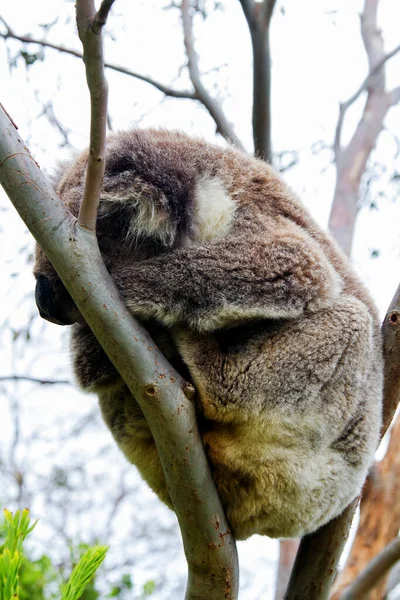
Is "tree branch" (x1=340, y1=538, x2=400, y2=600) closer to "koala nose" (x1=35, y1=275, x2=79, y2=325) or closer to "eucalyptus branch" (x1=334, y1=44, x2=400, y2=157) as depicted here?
"koala nose" (x1=35, y1=275, x2=79, y2=325)

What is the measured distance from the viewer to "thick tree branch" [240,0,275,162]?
15.2 feet

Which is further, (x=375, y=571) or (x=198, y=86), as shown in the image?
(x=198, y=86)

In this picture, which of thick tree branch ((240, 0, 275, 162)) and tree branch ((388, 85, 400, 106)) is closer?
thick tree branch ((240, 0, 275, 162))

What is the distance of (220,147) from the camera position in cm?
303

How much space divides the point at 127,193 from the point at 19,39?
361 centimetres

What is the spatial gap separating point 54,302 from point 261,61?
2908 millimetres

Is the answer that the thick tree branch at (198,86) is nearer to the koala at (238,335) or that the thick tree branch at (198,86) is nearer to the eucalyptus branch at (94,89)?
the koala at (238,335)

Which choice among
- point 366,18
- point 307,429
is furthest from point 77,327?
point 366,18

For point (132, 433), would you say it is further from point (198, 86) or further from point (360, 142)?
point (360, 142)

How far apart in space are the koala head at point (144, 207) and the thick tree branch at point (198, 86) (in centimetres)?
252

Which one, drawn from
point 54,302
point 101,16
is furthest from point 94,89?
point 54,302

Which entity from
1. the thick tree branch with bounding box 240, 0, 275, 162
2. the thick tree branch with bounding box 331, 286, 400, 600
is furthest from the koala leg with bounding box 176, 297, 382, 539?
the thick tree branch with bounding box 240, 0, 275, 162

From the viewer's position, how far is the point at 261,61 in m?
4.64

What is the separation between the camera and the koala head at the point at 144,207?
2.48 meters
